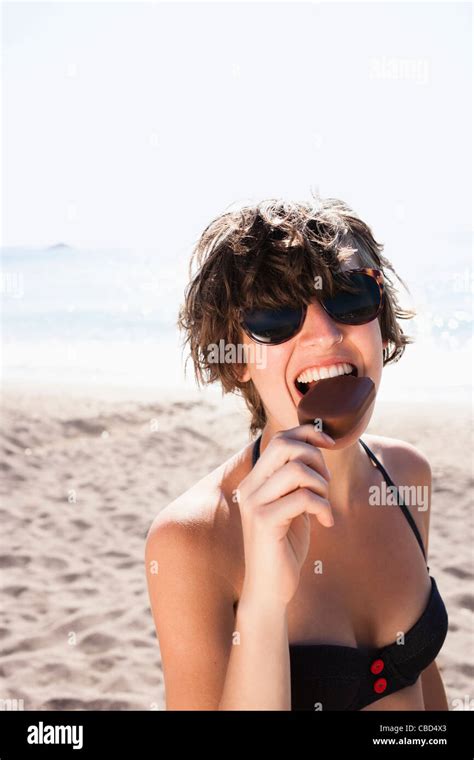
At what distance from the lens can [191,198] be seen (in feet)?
102

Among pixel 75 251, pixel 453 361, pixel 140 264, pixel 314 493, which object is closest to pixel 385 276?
pixel 314 493

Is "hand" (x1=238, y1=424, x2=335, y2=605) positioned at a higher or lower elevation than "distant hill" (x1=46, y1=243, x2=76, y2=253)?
lower

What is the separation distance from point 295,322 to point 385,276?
622mm

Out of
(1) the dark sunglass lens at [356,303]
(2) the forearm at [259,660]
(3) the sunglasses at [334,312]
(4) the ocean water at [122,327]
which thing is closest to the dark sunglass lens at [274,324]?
(3) the sunglasses at [334,312]

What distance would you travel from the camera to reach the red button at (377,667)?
2256 millimetres

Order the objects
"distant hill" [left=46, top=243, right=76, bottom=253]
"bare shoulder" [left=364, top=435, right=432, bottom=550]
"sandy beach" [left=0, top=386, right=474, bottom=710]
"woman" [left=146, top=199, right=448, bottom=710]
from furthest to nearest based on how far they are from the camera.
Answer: "distant hill" [left=46, top=243, right=76, bottom=253], "sandy beach" [left=0, top=386, right=474, bottom=710], "bare shoulder" [left=364, top=435, right=432, bottom=550], "woman" [left=146, top=199, right=448, bottom=710]

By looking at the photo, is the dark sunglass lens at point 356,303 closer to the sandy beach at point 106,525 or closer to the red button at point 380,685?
the red button at point 380,685

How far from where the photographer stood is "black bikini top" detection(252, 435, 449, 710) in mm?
2156

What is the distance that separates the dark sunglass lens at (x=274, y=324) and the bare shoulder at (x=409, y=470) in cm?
88

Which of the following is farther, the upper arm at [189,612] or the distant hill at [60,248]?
the distant hill at [60,248]

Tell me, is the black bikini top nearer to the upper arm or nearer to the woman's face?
the upper arm

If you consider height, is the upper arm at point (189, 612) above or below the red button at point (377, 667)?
above

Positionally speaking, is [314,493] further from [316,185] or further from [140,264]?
[140,264]

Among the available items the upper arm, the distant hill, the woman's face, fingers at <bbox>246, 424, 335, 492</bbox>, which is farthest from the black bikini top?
the distant hill
